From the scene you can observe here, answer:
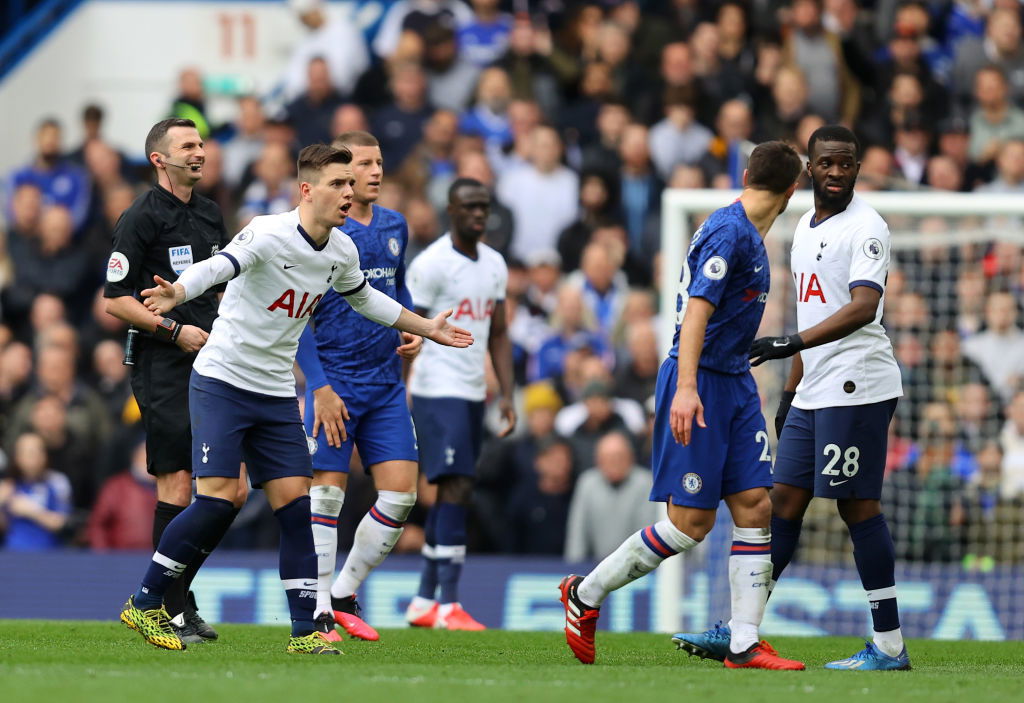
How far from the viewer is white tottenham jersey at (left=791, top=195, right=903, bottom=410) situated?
814 cm

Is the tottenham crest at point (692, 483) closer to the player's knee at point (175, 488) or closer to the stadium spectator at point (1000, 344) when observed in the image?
the player's knee at point (175, 488)

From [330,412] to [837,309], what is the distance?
271 cm

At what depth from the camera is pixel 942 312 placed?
13.7 meters

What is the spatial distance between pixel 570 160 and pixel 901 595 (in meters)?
6.24

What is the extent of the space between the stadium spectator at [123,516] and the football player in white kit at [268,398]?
6268 millimetres

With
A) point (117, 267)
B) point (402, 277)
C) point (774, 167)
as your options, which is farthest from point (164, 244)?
point (774, 167)

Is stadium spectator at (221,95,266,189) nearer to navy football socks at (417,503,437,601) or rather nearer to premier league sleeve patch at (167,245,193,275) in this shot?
navy football socks at (417,503,437,601)

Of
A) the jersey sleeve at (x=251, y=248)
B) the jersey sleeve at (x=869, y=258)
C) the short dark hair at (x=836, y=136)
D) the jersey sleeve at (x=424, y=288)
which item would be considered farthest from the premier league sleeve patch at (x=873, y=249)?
the jersey sleeve at (x=424, y=288)

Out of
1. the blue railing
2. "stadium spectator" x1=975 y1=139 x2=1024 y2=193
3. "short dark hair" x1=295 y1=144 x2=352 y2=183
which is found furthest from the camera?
the blue railing

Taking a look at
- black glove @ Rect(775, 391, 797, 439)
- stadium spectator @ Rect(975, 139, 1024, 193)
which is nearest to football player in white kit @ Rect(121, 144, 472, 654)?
black glove @ Rect(775, 391, 797, 439)

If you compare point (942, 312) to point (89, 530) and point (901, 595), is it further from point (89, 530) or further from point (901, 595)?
point (89, 530)

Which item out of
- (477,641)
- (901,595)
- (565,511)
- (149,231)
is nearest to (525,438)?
(565,511)

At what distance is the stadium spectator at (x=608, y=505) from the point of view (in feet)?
43.5

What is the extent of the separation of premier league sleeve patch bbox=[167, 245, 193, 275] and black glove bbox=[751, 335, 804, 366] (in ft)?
9.70
